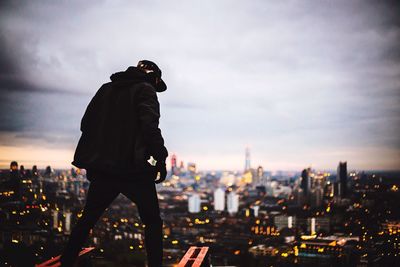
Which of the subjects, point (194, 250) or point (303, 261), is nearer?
point (194, 250)

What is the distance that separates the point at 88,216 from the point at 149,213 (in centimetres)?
23

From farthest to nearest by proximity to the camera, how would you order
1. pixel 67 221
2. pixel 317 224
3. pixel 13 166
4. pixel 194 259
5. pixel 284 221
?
pixel 284 221
pixel 317 224
pixel 67 221
pixel 13 166
pixel 194 259

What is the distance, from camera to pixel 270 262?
28.6ft

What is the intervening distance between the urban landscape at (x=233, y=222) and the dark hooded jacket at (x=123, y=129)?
0.91 metres

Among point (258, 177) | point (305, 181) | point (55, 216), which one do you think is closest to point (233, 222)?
point (305, 181)

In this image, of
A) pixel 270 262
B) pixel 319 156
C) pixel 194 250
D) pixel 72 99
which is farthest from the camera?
pixel 319 156

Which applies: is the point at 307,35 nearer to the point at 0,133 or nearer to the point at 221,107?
the point at 221,107

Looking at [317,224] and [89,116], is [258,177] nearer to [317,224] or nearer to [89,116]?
[317,224]

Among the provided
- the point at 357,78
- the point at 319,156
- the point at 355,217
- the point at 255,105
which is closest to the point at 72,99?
the point at 355,217

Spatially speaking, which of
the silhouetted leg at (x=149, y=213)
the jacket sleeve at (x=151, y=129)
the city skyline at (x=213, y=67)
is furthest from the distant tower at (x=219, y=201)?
the jacket sleeve at (x=151, y=129)

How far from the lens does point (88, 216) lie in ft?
4.80

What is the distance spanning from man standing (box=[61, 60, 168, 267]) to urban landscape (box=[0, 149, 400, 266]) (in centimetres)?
78

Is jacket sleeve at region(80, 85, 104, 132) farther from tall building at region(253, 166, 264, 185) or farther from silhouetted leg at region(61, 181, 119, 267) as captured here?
tall building at region(253, 166, 264, 185)

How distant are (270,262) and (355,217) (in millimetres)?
4484
